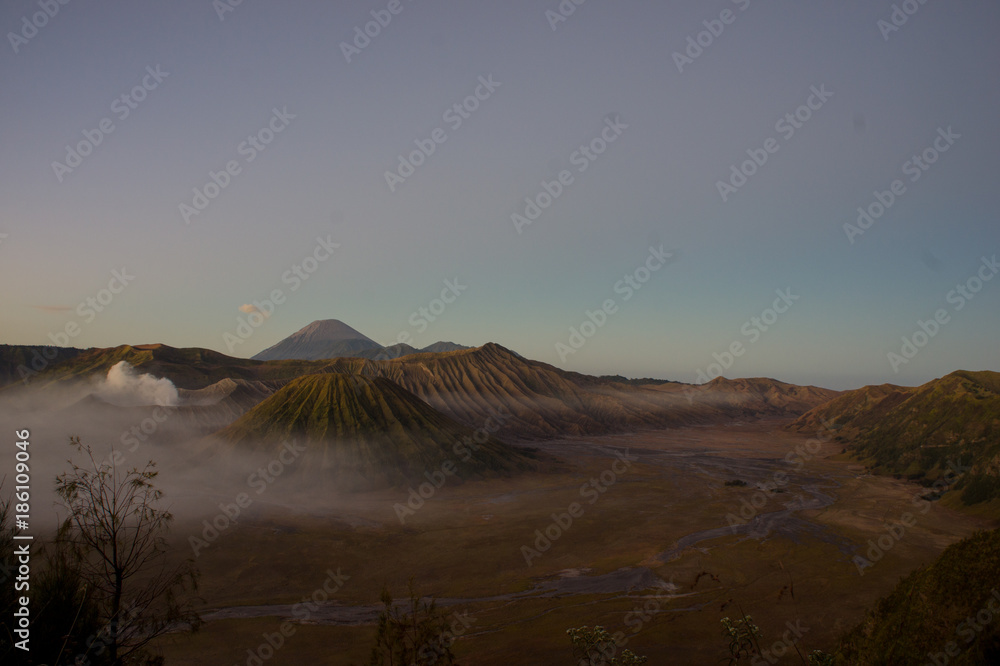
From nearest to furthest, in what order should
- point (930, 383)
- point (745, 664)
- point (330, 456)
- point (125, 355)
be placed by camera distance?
1. point (745, 664)
2. point (330, 456)
3. point (930, 383)
4. point (125, 355)

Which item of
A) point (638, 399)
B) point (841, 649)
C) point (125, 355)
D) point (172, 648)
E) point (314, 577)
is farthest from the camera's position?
point (638, 399)

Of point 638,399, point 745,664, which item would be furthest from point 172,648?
point 638,399

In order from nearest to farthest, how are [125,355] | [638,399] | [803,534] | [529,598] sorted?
1. [529,598]
2. [803,534]
3. [125,355]
4. [638,399]

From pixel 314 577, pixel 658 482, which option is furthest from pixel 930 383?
pixel 314 577

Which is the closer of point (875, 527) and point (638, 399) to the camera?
point (875, 527)

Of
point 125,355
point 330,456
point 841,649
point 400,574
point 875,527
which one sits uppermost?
point 125,355

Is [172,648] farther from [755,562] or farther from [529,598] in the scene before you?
[755,562]

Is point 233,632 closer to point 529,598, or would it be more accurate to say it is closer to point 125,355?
point 529,598

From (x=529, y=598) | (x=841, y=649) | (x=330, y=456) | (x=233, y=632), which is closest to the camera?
(x=841, y=649)

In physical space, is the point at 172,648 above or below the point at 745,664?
above
